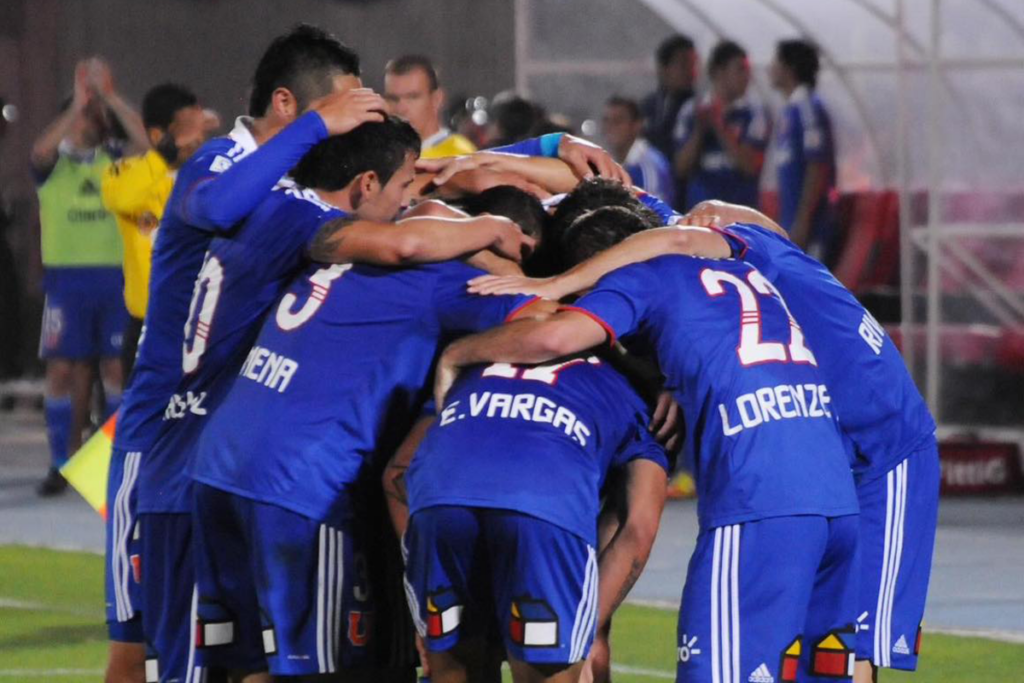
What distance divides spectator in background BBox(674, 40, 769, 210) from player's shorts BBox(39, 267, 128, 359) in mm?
4010

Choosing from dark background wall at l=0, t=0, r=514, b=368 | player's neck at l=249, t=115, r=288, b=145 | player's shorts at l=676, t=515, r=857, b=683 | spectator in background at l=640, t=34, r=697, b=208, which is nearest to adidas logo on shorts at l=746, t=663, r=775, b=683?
player's shorts at l=676, t=515, r=857, b=683

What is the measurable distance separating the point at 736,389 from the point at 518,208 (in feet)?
3.10

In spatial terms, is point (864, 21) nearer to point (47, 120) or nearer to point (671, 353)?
point (47, 120)

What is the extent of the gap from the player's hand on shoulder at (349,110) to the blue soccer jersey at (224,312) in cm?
22

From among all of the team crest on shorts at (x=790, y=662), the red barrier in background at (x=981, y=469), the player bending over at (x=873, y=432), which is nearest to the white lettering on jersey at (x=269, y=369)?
the player bending over at (x=873, y=432)

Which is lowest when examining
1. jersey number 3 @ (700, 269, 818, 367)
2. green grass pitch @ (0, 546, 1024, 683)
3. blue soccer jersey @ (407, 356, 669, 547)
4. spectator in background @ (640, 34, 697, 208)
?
green grass pitch @ (0, 546, 1024, 683)

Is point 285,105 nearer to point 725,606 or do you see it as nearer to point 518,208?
point 518,208

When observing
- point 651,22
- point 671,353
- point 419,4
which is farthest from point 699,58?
point 671,353

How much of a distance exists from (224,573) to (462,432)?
877 millimetres

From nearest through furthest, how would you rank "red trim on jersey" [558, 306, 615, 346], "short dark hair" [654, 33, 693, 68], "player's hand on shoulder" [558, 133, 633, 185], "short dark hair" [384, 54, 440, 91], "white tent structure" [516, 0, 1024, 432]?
1. "red trim on jersey" [558, 306, 615, 346]
2. "player's hand on shoulder" [558, 133, 633, 185]
3. "short dark hair" [384, 54, 440, 91]
4. "white tent structure" [516, 0, 1024, 432]
5. "short dark hair" [654, 33, 693, 68]

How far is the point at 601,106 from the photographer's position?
16.0m

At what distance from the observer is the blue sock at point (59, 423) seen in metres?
13.9

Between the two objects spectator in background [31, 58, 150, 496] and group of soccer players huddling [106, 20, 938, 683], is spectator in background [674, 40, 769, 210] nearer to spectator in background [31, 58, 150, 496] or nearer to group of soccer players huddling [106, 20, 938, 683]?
spectator in background [31, 58, 150, 496]

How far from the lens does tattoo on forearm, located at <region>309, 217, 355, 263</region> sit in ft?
18.0
